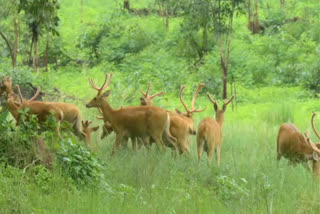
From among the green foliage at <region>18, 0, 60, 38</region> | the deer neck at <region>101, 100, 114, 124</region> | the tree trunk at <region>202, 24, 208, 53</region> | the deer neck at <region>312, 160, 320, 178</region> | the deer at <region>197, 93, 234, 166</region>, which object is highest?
the green foliage at <region>18, 0, 60, 38</region>

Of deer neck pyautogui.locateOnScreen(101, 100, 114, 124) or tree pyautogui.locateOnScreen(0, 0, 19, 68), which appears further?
tree pyautogui.locateOnScreen(0, 0, 19, 68)

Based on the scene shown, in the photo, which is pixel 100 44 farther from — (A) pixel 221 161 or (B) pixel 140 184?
(B) pixel 140 184

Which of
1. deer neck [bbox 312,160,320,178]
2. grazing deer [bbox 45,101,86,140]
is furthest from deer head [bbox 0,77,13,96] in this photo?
deer neck [bbox 312,160,320,178]

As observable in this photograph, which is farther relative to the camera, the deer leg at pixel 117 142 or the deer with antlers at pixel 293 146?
the deer leg at pixel 117 142

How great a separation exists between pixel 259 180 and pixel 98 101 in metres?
3.32

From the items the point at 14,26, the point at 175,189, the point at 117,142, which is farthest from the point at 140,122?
the point at 14,26

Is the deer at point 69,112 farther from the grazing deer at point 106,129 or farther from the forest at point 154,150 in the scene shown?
the grazing deer at point 106,129

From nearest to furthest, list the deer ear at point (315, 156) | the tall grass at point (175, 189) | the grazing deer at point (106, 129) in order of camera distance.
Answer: the tall grass at point (175, 189) → the deer ear at point (315, 156) → the grazing deer at point (106, 129)

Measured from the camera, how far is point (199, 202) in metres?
6.50

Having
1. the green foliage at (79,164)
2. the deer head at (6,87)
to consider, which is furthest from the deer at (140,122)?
the green foliage at (79,164)

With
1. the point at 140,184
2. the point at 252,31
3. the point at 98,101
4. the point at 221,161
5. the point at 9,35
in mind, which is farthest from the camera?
the point at 252,31

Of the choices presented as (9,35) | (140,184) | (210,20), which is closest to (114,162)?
(140,184)

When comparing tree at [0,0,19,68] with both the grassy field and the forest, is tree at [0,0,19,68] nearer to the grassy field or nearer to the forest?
the forest

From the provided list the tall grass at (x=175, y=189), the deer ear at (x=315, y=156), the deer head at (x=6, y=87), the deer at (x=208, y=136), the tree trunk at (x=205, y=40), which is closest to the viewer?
the tall grass at (x=175, y=189)
